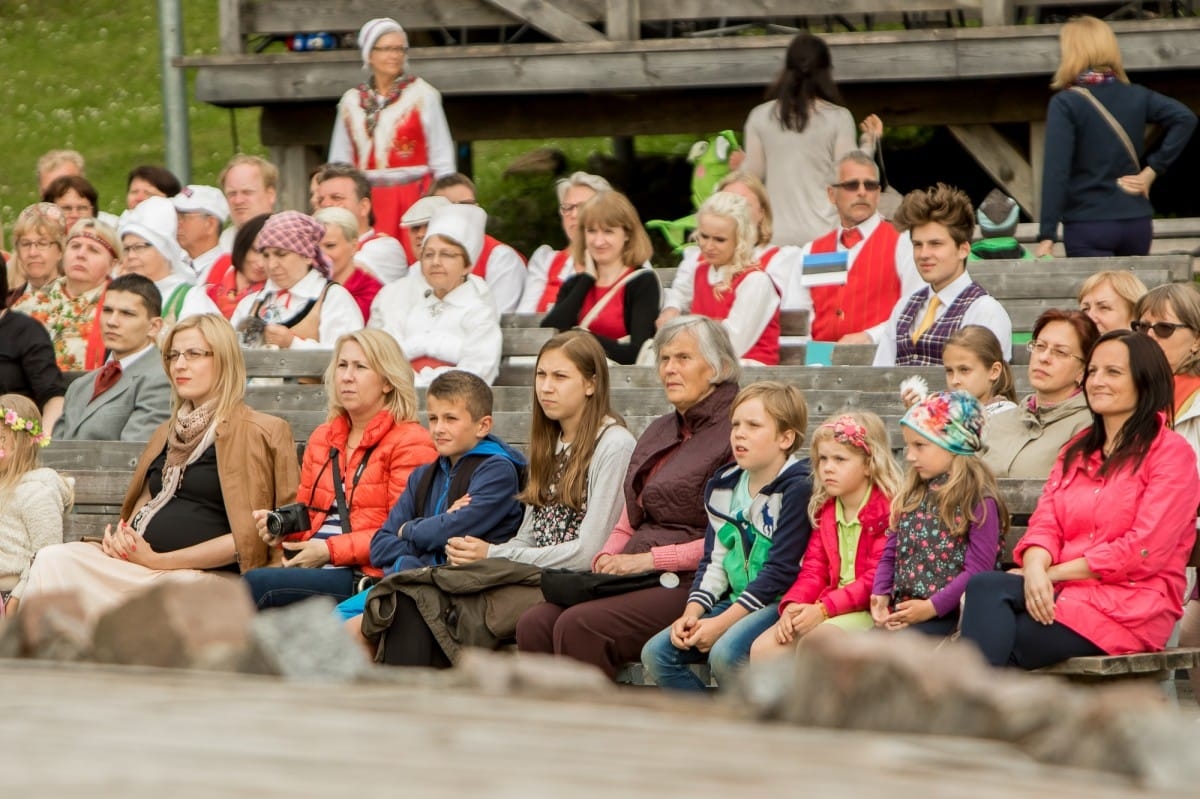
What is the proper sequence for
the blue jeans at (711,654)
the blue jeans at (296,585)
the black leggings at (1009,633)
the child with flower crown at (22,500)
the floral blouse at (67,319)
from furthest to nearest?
the floral blouse at (67,319) → the child with flower crown at (22,500) → the blue jeans at (296,585) → the blue jeans at (711,654) → the black leggings at (1009,633)

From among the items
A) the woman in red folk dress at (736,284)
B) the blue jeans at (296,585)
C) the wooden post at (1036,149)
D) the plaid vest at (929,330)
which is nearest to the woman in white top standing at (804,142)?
the woman in red folk dress at (736,284)

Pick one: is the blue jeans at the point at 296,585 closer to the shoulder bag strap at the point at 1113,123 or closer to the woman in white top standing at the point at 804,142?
the woman in white top standing at the point at 804,142

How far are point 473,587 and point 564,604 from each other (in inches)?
13.1

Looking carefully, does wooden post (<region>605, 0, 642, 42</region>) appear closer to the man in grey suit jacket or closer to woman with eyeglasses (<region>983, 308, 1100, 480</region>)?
the man in grey suit jacket

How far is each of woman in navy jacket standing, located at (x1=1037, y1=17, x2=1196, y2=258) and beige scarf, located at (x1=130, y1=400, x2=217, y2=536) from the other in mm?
4279

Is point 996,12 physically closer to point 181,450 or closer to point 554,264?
point 554,264

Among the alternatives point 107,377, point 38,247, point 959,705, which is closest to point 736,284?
point 107,377

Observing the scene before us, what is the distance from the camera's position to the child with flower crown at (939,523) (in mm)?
5945

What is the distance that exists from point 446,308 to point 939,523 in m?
3.66

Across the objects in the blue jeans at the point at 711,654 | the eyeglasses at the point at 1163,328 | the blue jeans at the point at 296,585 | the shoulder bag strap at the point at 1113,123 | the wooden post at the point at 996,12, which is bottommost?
the blue jeans at the point at 711,654

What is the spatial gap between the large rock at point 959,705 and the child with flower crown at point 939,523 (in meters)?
3.76

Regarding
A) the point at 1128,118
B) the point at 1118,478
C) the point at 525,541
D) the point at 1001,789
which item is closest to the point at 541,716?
the point at 1001,789

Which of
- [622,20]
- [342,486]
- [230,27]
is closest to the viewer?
[342,486]

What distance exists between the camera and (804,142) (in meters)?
10.4
